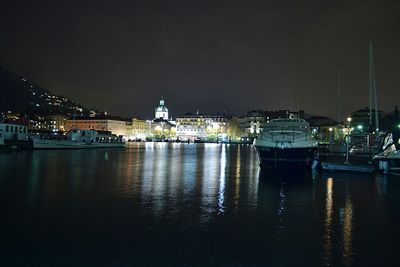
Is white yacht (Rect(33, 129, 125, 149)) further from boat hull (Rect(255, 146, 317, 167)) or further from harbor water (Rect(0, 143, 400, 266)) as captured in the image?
harbor water (Rect(0, 143, 400, 266))

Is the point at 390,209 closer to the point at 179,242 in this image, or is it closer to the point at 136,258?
the point at 179,242

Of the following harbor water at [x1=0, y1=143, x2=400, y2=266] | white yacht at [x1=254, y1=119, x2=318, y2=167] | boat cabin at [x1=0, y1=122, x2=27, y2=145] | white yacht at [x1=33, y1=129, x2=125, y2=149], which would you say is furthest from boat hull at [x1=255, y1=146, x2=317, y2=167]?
white yacht at [x1=33, y1=129, x2=125, y2=149]

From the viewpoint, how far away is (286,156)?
1479 inches

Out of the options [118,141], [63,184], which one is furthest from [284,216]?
[118,141]

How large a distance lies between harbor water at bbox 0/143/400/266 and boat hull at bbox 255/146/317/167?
13530mm

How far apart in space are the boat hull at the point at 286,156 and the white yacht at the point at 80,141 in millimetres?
60379

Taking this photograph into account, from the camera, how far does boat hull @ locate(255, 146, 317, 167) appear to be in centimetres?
3741

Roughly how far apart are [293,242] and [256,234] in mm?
1320

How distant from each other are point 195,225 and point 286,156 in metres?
25.5

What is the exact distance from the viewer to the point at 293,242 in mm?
11516

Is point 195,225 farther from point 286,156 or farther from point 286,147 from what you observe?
point 286,156

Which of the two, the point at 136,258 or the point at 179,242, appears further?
the point at 179,242

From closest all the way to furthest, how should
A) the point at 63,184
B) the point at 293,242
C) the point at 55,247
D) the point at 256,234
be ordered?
the point at 55,247 < the point at 293,242 < the point at 256,234 < the point at 63,184

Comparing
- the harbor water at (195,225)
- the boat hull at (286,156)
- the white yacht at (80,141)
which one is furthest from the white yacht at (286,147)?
the white yacht at (80,141)
